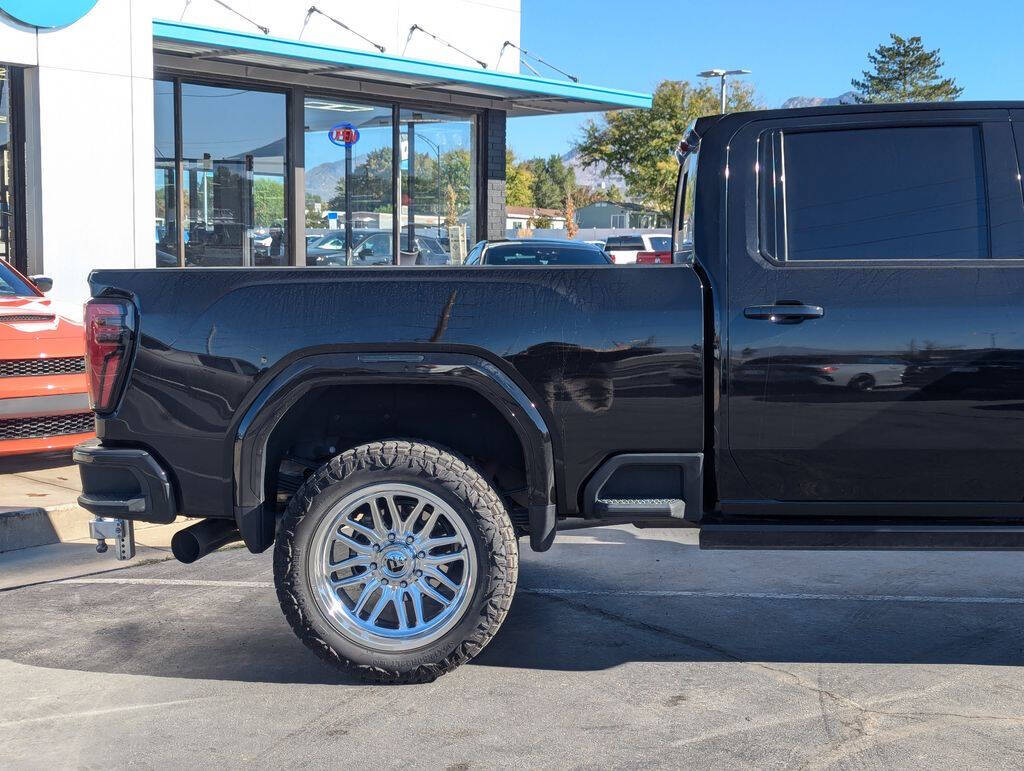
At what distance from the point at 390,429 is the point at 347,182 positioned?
562 inches

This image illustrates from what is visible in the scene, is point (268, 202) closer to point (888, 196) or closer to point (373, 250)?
point (373, 250)

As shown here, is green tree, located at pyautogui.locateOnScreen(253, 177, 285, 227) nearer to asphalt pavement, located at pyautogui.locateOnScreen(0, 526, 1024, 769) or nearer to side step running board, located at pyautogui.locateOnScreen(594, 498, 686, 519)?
asphalt pavement, located at pyautogui.locateOnScreen(0, 526, 1024, 769)

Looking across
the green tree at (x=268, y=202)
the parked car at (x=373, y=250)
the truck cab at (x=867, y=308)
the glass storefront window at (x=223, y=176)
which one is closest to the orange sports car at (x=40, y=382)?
the truck cab at (x=867, y=308)

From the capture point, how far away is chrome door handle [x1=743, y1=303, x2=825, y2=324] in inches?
174

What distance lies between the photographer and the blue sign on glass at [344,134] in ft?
60.2

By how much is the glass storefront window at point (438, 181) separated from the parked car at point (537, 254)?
5.63 meters

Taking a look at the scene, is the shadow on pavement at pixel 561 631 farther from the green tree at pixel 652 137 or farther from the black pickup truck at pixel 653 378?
the green tree at pixel 652 137

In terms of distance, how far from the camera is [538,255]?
44.1 ft

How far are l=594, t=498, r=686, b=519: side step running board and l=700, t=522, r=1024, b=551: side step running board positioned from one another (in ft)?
0.43

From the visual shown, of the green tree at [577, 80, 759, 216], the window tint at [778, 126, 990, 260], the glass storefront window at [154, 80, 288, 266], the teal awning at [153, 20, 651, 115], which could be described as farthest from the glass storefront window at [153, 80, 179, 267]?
the green tree at [577, 80, 759, 216]

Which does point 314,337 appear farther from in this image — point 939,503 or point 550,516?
point 939,503

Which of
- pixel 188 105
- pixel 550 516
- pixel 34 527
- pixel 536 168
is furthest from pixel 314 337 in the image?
pixel 536 168

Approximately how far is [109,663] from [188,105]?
40.7 feet

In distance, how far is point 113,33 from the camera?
1264cm
